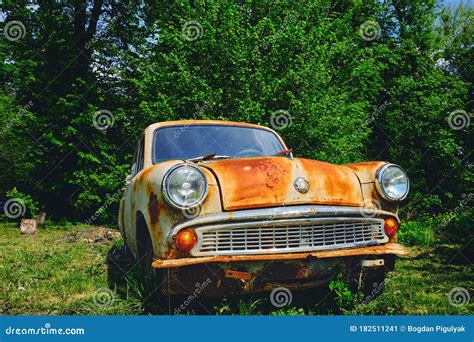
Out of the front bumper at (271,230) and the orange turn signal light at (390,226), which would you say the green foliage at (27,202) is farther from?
the orange turn signal light at (390,226)

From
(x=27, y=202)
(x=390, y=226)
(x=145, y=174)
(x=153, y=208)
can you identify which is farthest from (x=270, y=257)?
(x=27, y=202)

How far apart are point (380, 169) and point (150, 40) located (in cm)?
1549

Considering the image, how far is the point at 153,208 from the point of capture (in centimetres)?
301

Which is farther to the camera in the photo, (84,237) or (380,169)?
(84,237)

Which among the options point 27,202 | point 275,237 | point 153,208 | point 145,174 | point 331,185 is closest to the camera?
point 275,237

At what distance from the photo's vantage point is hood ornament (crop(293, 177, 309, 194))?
9.89 ft

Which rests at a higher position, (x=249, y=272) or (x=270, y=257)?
(x=270, y=257)

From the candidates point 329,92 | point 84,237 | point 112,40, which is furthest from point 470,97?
point 84,237

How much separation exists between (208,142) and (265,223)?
4.93ft


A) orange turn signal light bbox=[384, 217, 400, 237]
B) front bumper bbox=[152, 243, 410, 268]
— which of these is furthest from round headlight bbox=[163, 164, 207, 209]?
orange turn signal light bbox=[384, 217, 400, 237]

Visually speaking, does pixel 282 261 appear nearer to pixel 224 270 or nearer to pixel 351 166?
pixel 224 270

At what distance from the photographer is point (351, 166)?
3.62m

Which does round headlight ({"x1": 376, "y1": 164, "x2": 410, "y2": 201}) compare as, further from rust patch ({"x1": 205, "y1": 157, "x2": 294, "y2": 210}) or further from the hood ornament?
rust patch ({"x1": 205, "y1": 157, "x2": 294, "y2": 210})

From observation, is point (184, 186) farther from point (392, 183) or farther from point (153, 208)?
point (392, 183)
